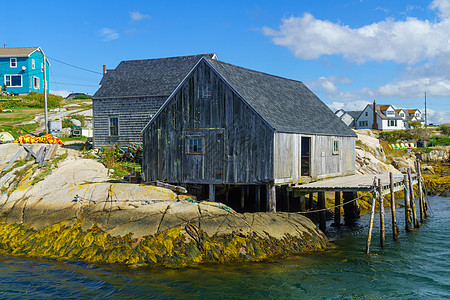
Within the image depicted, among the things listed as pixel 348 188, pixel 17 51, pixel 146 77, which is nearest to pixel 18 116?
pixel 17 51

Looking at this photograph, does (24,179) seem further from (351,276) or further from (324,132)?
(351,276)

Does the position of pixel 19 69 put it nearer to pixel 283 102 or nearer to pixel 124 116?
pixel 124 116

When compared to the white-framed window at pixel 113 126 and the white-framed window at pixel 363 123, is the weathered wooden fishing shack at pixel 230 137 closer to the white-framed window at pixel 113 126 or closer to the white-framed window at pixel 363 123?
the white-framed window at pixel 113 126

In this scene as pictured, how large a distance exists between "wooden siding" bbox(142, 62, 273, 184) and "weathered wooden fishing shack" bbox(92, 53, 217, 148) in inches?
397

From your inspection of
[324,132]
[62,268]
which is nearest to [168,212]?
[62,268]

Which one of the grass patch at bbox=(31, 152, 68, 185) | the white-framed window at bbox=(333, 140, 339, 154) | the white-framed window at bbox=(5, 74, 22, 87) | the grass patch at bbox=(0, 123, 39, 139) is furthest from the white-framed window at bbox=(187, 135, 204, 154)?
the white-framed window at bbox=(5, 74, 22, 87)

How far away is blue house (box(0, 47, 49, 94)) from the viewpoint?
58844 millimetres

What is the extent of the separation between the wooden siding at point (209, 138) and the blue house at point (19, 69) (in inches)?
1714

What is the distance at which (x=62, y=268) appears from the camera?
53.9 ft

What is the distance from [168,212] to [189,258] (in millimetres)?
2930

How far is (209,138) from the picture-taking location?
2202 cm

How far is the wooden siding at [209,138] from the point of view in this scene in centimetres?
2086

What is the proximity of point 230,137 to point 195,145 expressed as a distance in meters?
2.09

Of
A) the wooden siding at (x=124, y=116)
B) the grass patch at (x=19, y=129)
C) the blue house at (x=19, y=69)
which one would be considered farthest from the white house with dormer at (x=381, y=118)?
the grass patch at (x=19, y=129)
